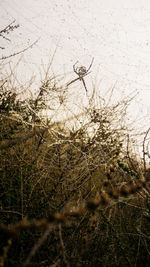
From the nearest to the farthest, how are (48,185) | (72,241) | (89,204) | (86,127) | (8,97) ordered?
1. (89,204)
2. (72,241)
3. (48,185)
4. (86,127)
5. (8,97)

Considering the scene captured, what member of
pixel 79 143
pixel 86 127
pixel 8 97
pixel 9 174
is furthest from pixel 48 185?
pixel 8 97

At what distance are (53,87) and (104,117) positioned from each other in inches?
68.7

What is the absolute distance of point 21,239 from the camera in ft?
6.51

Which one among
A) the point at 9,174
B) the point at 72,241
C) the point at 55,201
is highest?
the point at 9,174

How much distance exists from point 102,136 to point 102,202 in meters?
2.85

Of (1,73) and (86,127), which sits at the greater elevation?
(1,73)

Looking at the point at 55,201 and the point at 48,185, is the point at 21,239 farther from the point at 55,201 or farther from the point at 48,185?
the point at 48,185

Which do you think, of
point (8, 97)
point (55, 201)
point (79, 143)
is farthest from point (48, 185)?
point (8, 97)

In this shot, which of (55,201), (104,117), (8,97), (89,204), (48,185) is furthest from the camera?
(8,97)

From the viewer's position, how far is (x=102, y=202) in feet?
2.00

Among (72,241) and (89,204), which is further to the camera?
(72,241)

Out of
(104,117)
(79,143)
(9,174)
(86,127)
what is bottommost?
(9,174)

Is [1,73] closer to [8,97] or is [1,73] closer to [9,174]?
[8,97]

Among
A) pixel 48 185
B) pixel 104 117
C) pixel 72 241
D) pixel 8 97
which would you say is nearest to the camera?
pixel 72 241
